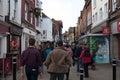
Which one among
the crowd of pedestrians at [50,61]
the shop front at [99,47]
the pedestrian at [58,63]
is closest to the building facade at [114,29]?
the shop front at [99,47]

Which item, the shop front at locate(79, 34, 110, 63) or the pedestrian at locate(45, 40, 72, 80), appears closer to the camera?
the pedestrian at locate(45, 40, 72, 80)

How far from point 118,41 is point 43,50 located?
12.6 m

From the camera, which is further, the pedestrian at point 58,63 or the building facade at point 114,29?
the building facade at point 114,29

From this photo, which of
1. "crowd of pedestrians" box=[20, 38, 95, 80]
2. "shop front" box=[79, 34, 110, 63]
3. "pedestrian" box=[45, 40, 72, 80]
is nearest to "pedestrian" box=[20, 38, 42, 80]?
"crowd of pedestrians" box=[20, 38, 95, 80]

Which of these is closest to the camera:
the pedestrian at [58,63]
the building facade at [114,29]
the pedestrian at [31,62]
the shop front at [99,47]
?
the pedestrian at [58,63]

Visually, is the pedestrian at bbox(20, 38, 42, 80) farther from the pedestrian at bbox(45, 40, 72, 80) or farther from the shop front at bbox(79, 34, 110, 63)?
the shop front at bbox(79, 34, 110, 63)

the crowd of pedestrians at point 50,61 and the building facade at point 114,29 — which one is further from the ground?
the building facade at point 114,29

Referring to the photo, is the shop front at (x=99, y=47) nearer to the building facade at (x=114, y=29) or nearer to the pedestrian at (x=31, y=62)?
the building facade at (x=114, y=29)

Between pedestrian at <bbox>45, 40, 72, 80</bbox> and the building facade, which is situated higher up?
the building facade

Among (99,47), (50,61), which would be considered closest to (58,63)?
(50,61)

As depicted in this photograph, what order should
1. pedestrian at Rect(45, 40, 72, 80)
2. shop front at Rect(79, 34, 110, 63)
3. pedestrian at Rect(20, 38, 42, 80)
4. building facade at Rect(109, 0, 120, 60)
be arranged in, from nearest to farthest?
pedestrian at Rect(45, 40, 72, 80) → pedestrian at Rect(20, 38, 42, 80) → building facade at Rect(109, 0, 120, 60) → shop front at Rect(79, 34, 110, 63)

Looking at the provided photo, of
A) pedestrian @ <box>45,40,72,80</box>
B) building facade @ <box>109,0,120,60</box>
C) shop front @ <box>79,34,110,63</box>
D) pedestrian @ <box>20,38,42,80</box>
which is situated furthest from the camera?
shop front @ <box>79,34,110,63</box>

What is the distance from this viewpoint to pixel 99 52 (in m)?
30.1

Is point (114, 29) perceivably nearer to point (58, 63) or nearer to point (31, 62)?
point (31, 62)
